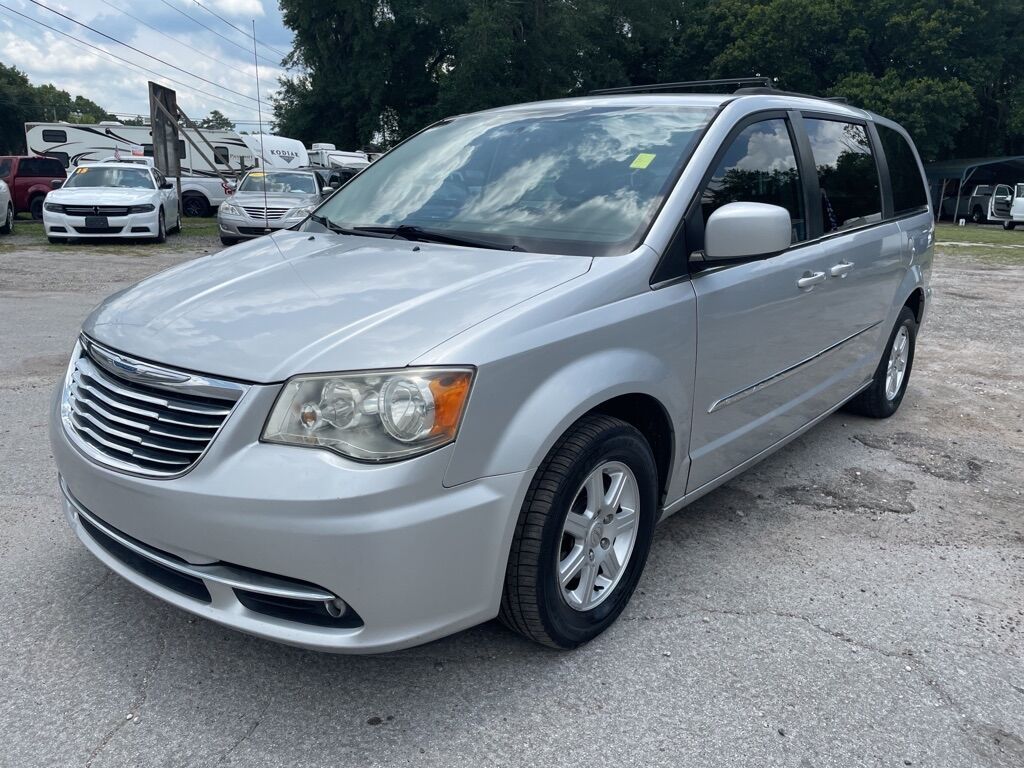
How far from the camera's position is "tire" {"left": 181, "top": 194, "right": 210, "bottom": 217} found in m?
25.5

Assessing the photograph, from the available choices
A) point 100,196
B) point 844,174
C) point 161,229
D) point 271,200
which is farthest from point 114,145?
point 844,174

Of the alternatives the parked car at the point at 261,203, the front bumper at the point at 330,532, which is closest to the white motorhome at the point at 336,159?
the parked car at the point at 261,203

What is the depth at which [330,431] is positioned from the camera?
2.20m

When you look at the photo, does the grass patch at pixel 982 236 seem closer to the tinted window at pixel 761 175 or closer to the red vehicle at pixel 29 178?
the tinted window at pixel 761 175

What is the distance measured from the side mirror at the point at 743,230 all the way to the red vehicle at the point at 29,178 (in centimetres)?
2342

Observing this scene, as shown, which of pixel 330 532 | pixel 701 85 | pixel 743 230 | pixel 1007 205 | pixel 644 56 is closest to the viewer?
pixel 330 532

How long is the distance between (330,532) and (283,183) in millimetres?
16379

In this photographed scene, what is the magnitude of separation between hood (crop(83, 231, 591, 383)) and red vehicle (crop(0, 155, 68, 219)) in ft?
74.1

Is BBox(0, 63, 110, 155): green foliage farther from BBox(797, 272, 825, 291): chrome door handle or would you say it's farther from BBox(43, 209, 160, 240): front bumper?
BBox(797, 272, 825, 291): chrome door handle

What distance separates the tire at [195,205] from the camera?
25531 mm

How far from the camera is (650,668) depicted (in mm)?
2672

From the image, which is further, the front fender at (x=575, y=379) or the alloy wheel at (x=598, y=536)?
the alloy wheel at (x=598, y=536)

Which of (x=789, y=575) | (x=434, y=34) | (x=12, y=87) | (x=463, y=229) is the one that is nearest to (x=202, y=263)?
(x=463, y=229)

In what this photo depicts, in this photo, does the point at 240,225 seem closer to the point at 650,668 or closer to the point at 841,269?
→ the point at 841,269
